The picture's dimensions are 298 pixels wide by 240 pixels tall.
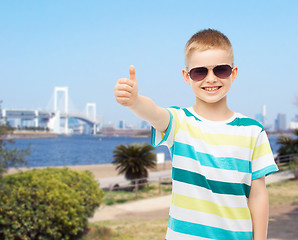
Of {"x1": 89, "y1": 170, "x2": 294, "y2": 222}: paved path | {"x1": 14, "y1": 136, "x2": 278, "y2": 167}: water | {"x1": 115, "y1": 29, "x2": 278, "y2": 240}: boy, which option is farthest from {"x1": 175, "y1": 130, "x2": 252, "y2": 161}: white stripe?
{"x1": 14, "y1": 136, "x2": 278, "y2": 167}: water

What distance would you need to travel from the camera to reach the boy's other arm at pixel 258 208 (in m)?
1.33

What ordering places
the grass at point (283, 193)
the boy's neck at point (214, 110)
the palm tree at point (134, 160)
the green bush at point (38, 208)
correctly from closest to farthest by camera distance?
the boy's neck at point (214, 110) → the green bush at point (38, 208) → the grass at point (283, 193) → the palm tree at point (134, 160)

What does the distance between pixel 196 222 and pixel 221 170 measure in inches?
8.7

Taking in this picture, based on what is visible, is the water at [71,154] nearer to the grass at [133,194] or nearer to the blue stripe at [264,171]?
the grass at [133,194]

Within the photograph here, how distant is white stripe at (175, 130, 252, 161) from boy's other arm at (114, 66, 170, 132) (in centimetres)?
11

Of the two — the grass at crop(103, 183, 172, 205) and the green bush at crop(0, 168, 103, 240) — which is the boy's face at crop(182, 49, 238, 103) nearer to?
the green bush at crop(0, 168, 103, 240)

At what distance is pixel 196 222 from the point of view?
1.29m

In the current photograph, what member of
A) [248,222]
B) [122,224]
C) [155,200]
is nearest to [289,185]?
[155,200]

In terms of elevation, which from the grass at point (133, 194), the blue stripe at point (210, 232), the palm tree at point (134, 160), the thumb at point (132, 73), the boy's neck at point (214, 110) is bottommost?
the grass at point (133, 194)

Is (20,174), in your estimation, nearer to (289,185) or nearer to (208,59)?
(208,59)

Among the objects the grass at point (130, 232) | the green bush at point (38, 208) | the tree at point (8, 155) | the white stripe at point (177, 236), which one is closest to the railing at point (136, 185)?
the grass at point (130, 232)

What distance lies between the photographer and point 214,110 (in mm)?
1434

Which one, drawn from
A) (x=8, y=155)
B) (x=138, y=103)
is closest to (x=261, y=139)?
(x=138, y=103)

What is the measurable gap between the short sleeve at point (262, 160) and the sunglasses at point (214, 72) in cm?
29
